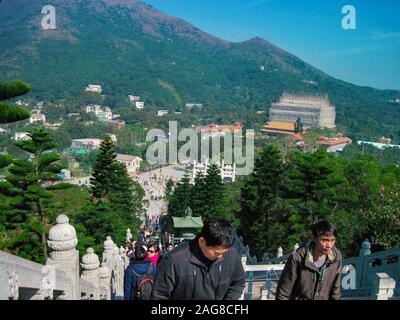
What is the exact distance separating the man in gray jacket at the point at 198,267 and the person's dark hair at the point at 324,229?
1.96 feet

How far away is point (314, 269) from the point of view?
7.91 ft

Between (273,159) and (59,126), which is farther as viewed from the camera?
(59,126)

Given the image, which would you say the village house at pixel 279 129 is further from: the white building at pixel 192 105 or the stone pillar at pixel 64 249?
the stone pillar at pixel 64 249

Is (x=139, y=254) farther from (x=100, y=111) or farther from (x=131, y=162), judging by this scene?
(x=100, y=111)

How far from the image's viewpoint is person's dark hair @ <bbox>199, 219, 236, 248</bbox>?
2121 mm

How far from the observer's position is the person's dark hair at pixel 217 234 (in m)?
2.12

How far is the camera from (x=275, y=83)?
147m

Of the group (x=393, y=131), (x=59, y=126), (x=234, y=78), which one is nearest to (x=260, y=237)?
(x=59, y=126)

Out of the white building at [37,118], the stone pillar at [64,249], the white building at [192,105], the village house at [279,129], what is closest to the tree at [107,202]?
the stone pillar at [64,249]

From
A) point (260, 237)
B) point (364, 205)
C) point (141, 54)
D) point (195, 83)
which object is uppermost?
point (141, 54)

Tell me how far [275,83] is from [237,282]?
150298mm

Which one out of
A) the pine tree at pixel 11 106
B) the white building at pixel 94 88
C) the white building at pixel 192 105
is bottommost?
the pine tree at pixel 11 106

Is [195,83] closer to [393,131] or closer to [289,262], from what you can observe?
[393,131]
